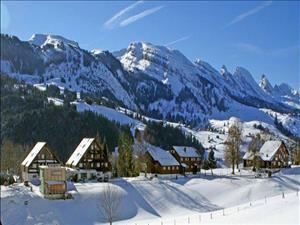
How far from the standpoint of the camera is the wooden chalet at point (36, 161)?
8844 centimetres

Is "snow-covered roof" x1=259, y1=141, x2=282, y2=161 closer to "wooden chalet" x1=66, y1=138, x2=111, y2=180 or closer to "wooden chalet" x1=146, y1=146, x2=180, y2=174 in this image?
"wooden chalet" x1=146, y1=146, x2=180, y2=174

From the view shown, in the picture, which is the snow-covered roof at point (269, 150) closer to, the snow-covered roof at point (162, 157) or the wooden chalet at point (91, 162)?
the snow-covered roof at point (162, 157)

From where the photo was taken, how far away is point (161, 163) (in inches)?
3885

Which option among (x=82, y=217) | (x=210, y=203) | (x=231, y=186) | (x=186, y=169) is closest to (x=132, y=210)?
(x=82, y=217)

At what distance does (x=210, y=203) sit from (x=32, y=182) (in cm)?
3350

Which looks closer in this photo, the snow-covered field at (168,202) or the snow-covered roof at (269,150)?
the snow-covered field at (168,202)

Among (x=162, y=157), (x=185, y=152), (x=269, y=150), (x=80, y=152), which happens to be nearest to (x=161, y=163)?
(x=162, y=157)

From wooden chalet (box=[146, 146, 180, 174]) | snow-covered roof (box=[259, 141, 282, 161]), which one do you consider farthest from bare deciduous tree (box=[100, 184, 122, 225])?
snow-covered roof (box=[259, 141, 282, 161])

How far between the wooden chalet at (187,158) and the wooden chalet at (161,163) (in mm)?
5742

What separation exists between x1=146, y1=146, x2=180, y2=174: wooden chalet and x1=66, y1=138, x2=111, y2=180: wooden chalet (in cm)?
1008

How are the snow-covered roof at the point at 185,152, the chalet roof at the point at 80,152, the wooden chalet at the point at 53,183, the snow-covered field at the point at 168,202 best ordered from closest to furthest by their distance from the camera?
the snow-covered field at the point at 168,202, the wooden chalet at the point at 53,183, the chalet roof at the point at 80,152, the snow-covered roof at the point at 185,152

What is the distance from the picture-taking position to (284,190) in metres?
79.9

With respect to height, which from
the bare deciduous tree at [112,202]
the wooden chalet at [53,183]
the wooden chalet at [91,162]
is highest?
the wooden chalet at [91,162]

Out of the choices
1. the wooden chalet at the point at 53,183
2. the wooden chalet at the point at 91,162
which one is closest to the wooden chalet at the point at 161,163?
the wooden chalet at the point at 91,162
